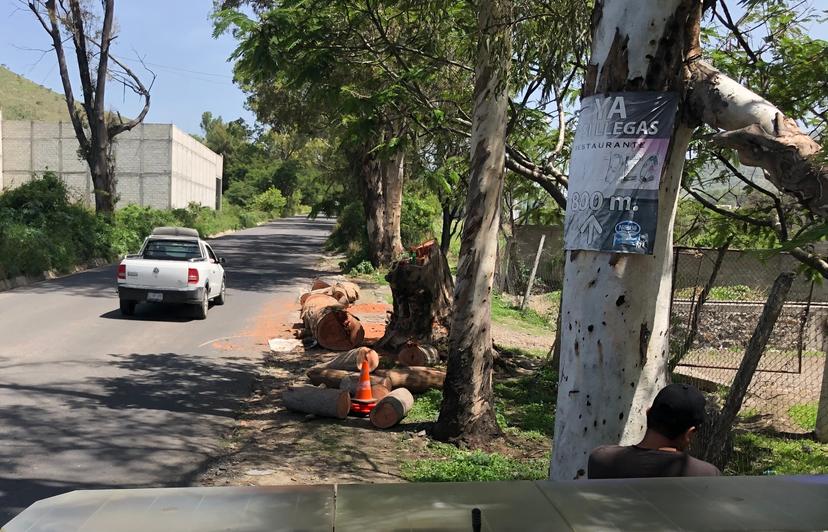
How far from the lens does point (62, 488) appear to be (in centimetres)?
598

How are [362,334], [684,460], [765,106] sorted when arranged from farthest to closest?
[362,334] → [765,106] → [684,460]

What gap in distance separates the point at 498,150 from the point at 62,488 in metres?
5.36

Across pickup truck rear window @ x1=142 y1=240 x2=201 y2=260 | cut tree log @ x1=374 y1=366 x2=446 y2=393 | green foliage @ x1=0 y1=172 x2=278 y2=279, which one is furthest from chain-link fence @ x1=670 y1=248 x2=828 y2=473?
green foliage @ x1=0 y1=172 x2=278 y2=279

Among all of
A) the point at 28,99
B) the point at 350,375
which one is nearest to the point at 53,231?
the point at 350,375

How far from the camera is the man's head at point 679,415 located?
3131 millimetres

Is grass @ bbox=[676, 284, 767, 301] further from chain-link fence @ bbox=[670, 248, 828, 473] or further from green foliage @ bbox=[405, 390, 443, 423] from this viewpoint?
green foliage @ bbox=[405, 390, 443, 423]

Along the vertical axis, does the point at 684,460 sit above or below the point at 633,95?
below

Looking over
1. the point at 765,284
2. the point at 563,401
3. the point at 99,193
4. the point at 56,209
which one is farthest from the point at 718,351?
the point at 99,193

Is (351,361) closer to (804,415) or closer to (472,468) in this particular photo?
(472,468)

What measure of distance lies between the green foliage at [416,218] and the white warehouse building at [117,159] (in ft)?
71.5

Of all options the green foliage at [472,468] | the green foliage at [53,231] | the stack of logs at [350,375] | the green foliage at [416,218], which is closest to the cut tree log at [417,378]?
the stack of logs at [350,375]

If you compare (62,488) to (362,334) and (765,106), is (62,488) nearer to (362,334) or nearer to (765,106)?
(765,106)

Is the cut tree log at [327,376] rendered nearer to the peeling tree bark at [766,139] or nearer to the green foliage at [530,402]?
the green foliage at [530,402]

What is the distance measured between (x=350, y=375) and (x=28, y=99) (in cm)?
9895
